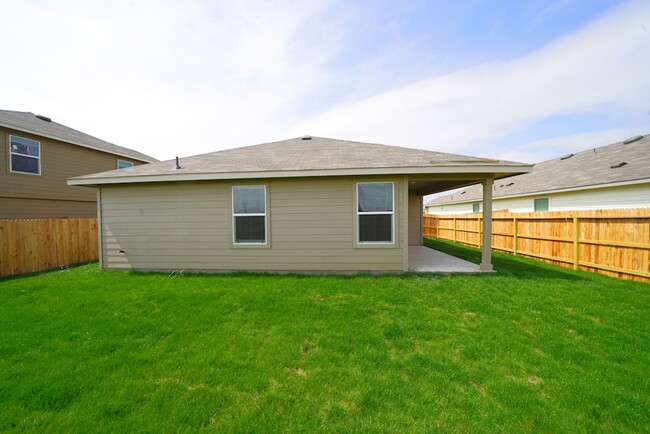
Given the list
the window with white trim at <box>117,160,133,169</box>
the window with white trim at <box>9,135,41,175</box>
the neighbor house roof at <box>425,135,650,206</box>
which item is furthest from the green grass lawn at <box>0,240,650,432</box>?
the window with white trim at <box>117,160,133,169</box>

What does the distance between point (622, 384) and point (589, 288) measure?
395 centimetres

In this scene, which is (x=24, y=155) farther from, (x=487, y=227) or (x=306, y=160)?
(x=487, y=227)

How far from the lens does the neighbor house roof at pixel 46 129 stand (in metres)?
10.1

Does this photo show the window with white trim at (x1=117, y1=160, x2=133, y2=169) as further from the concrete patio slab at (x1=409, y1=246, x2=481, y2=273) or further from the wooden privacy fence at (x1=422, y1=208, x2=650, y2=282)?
the wooden privacy fence at (x1=422, y1=208, x2=650, y2=282)

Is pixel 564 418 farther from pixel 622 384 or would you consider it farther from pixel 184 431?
pixel 184 431

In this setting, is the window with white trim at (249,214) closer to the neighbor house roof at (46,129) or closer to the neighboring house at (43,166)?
the neighboring house at (43,166)

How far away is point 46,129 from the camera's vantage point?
1113 cm

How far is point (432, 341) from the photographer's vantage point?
3.51 metres

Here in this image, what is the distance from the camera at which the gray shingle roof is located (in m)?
6.35

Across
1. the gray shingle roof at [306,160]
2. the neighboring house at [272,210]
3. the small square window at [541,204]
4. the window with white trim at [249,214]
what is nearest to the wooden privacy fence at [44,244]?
the neighboring house at [272,210]

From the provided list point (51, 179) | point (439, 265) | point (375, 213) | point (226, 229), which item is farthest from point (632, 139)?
point (51, 179)

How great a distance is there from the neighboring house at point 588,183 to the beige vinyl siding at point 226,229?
28.9 feet

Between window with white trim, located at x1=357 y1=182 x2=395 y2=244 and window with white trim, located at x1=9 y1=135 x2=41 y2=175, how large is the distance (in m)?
13.3

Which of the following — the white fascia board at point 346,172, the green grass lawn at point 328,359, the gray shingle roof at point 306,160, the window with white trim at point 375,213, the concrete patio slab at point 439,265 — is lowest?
the green grass lawn at point 328,359
